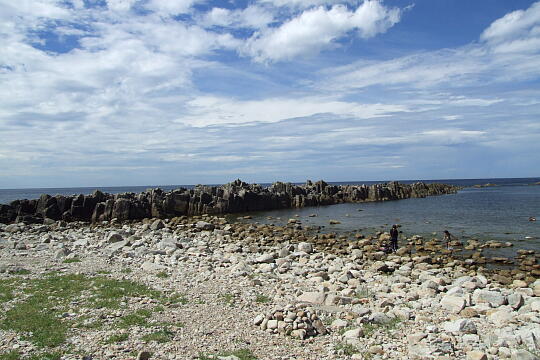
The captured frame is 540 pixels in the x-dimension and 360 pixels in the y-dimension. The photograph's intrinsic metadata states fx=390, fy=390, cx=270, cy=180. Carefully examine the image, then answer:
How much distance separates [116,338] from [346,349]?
6063 mm

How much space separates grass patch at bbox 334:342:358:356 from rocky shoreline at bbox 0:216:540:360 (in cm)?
5

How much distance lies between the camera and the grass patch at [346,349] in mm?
10039

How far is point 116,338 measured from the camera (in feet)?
33.8

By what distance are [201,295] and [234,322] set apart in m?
3.21

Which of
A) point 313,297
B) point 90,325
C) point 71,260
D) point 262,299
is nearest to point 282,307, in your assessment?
point 262,299

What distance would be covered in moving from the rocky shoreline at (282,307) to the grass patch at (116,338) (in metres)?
0.03

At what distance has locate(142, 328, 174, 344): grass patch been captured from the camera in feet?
34.0

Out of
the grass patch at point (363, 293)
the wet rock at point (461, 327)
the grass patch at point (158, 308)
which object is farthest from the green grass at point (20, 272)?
the wet rock at point (461, 327)

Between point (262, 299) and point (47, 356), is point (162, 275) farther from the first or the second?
point (47, 356)

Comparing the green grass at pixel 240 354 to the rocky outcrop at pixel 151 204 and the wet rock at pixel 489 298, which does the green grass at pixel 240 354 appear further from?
the rocky outcrop at pixel 151 204

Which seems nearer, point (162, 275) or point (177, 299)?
point (177, 299)

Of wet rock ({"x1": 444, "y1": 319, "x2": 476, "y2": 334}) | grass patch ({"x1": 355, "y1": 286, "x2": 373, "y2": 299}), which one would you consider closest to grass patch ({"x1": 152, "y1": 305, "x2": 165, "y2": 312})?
grass patch ({"x1": 355, "y1": 286, "x2": 373, "y2": 299})

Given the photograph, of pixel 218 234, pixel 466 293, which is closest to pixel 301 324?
pixel 466 293

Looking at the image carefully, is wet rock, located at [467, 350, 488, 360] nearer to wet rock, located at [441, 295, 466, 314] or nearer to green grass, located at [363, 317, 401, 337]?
green grass, located at [363, 317, 401, 337]
